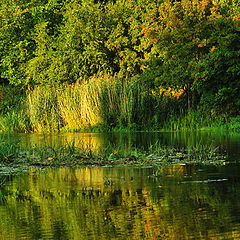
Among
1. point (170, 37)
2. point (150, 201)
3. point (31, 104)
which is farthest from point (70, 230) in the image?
point (31, 104)

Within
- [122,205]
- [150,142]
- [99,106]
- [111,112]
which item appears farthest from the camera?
[111,112]

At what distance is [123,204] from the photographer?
691 cm

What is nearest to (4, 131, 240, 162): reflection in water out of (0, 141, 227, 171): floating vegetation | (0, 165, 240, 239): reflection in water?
(0, 141, 227, 171): floating vegetation

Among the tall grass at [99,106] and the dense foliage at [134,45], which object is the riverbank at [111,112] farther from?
the dense foliage at [134,45]

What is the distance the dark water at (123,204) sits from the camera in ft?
18.0

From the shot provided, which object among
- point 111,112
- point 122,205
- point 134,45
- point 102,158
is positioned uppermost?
point 134,45

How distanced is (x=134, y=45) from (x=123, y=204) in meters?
26.5

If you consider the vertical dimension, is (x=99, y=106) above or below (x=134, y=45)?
below

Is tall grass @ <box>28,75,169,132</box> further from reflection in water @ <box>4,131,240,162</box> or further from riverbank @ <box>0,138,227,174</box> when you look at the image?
riverbank @ <box>0,138,227,174</box>

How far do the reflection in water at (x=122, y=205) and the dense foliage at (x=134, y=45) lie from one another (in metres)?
15.4

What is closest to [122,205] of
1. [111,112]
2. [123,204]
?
[123,204]

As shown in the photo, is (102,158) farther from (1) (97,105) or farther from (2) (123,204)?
(1) (97,105)

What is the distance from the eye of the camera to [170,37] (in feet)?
87.2

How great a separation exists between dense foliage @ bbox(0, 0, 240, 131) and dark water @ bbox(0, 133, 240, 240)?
15038 millimetres
